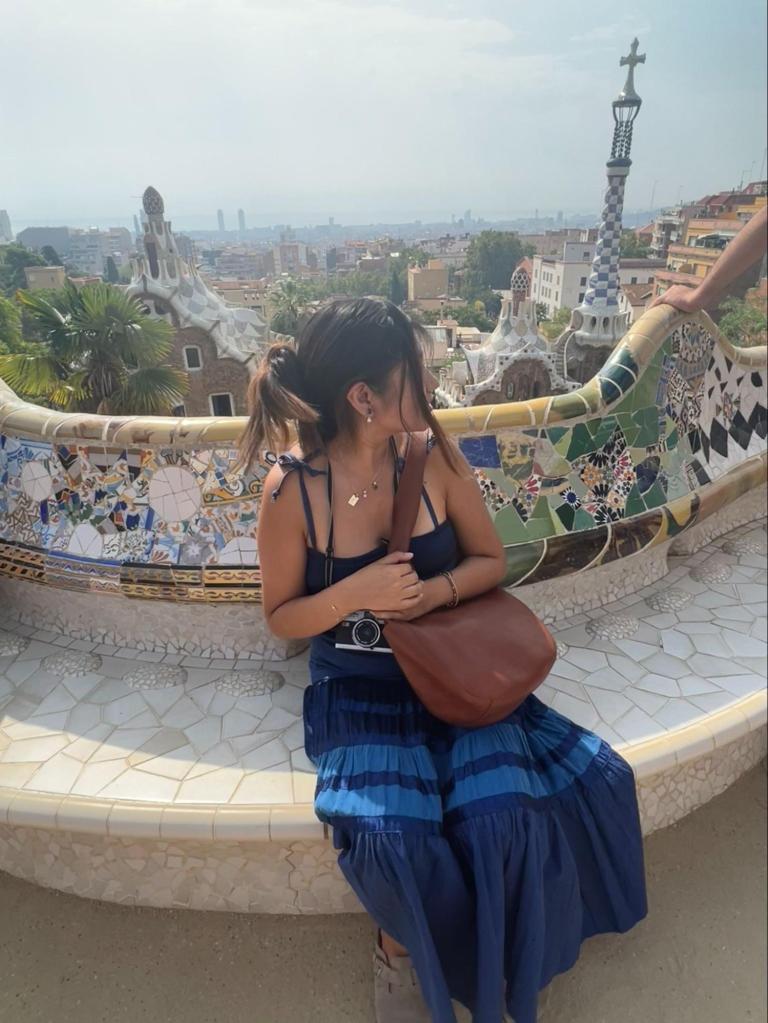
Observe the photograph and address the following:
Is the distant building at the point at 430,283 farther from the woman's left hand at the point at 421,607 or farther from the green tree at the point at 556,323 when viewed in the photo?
the green tree at the point at 556,323

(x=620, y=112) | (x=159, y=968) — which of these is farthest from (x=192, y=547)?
(x=620, y=112)

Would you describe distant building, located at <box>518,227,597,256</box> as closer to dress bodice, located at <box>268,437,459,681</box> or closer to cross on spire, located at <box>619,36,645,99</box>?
cross on spire, located at <box>619,36,645,99</box>

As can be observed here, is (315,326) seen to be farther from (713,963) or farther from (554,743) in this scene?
(713,963)

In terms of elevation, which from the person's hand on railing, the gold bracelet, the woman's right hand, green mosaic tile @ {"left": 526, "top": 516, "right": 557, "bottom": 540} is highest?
the person's hand on railing

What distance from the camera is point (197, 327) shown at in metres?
7.57

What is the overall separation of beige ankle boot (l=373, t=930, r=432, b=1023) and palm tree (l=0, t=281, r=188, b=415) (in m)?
4.35

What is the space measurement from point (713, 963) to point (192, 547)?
1.93 m

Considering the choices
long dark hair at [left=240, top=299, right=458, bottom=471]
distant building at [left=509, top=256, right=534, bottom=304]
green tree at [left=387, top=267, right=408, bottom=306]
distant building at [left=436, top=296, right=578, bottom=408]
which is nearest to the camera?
long dark hair at [left=240, top=299, right=458, bottom=471]

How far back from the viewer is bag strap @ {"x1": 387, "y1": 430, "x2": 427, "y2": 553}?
1.52 meters

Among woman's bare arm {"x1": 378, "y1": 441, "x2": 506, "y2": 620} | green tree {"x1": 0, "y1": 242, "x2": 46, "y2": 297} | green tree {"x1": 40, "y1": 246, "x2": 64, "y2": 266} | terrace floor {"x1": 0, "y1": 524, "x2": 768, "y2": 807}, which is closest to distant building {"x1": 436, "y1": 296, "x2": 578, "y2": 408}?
green tree {"x1": 40, "y1": 246, "x2": 64, "y2": 266}

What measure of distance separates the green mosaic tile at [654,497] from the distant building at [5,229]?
2.90 metres

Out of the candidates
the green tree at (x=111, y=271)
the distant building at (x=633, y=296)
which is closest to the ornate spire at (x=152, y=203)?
the green tree at (x=111, y=271)

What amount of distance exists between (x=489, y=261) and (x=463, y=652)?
4.71 m

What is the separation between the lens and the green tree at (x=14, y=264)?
3.28m
